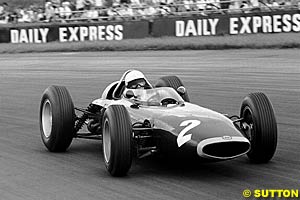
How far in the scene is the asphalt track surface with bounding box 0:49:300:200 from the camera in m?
6.27

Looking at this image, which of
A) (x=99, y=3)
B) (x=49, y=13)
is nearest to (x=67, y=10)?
(x=49, y=13)

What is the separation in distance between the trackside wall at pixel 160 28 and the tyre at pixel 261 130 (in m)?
16.9

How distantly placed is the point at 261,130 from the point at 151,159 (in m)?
1.36

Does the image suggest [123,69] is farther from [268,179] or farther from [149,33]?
[268,179]

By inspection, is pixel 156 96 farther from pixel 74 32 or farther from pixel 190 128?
pixel 74 32

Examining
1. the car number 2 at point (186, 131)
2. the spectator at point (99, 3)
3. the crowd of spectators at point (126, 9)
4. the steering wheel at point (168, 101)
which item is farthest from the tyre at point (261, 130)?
the spectator at point (99, 3)

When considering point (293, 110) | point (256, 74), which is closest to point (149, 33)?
point (256, 74)

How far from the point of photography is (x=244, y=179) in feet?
21.3

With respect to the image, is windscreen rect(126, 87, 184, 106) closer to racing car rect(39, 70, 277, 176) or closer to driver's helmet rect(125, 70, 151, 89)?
racing car rect(39, 70, 277, 176)

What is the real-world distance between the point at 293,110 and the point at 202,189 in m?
5.09

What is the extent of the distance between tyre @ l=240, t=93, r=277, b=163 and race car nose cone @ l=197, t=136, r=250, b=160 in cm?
45

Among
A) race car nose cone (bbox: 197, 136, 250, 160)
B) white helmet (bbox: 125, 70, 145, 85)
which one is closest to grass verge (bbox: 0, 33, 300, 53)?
white helmet (bbox: 125, 70, 145, 85)

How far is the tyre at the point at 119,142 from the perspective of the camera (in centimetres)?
660

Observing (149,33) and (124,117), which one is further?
(149,33)
